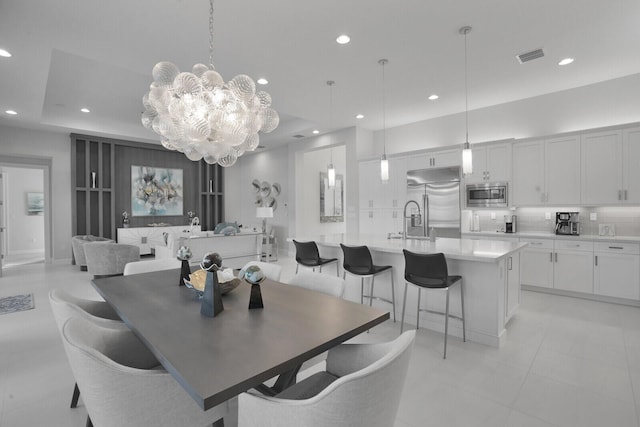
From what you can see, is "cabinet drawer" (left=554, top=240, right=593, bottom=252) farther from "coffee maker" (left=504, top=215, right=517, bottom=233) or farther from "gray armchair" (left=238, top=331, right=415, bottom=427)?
"gray armchair" (left=238, top=331, right=415, bottom=427)

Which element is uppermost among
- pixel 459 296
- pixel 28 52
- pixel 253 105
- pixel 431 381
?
pixel 28 52

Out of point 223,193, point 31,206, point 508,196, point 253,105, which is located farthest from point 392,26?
point 31,206

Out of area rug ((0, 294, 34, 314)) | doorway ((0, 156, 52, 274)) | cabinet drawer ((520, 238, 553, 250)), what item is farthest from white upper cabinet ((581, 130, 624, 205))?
doorway ((0, 156, 52, 274))

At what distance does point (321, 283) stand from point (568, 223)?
4.47m

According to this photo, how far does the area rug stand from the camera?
3.94 m

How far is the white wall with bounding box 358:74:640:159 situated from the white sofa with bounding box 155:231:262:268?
3.90 metres

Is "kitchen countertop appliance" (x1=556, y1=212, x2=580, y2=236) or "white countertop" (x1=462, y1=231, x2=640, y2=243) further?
"kitchen countertop appliance" (x1=556, y1=212, x2=580, y2=236)

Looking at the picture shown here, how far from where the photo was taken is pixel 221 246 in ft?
19.4

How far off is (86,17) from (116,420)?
334 centimetres

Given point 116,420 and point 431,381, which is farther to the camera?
Answer: point 431,381

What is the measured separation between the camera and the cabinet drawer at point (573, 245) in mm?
4234

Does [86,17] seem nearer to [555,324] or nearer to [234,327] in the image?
[234,327]

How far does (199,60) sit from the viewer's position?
12.2 ft

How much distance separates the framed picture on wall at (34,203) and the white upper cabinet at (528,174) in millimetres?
11801
